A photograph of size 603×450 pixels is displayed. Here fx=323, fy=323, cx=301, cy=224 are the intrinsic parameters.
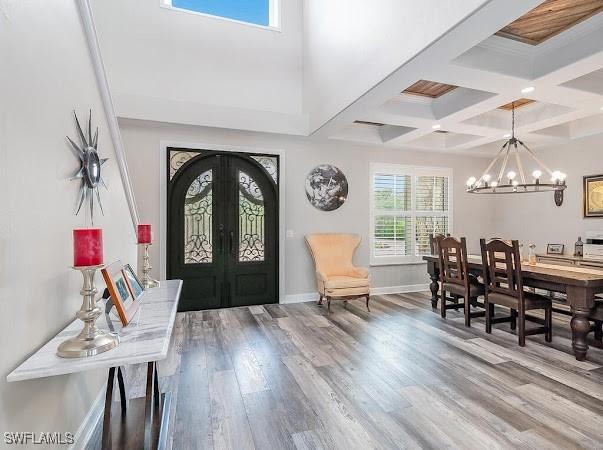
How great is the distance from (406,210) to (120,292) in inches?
203

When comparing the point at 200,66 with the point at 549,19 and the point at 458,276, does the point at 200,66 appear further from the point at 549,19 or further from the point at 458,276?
the point at 458,276

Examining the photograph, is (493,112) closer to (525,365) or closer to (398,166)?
(398,166)

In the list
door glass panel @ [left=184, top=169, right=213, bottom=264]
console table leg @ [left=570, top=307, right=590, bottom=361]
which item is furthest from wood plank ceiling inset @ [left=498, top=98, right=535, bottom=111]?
door glass panel @ [left=184, top=169, right=213, bottom=264]

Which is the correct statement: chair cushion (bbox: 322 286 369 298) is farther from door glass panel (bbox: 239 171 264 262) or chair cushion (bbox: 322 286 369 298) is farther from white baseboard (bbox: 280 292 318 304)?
door glass panel (bbox: 239 171 264 262)

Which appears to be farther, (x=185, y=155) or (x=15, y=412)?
(x=185, y=155)

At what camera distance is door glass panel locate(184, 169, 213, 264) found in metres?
4.67

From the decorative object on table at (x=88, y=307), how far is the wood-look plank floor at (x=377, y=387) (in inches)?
36.6

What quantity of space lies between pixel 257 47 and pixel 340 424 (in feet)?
16.1

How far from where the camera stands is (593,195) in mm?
4930

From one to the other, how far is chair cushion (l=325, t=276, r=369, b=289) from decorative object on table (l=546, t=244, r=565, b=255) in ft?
10.5

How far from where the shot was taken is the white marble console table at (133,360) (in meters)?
1.20

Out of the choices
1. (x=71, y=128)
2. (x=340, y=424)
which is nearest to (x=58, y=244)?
(x=71, y=128)

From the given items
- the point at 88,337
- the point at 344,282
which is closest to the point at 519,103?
the point at 344,282

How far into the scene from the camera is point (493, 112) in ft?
15.1
